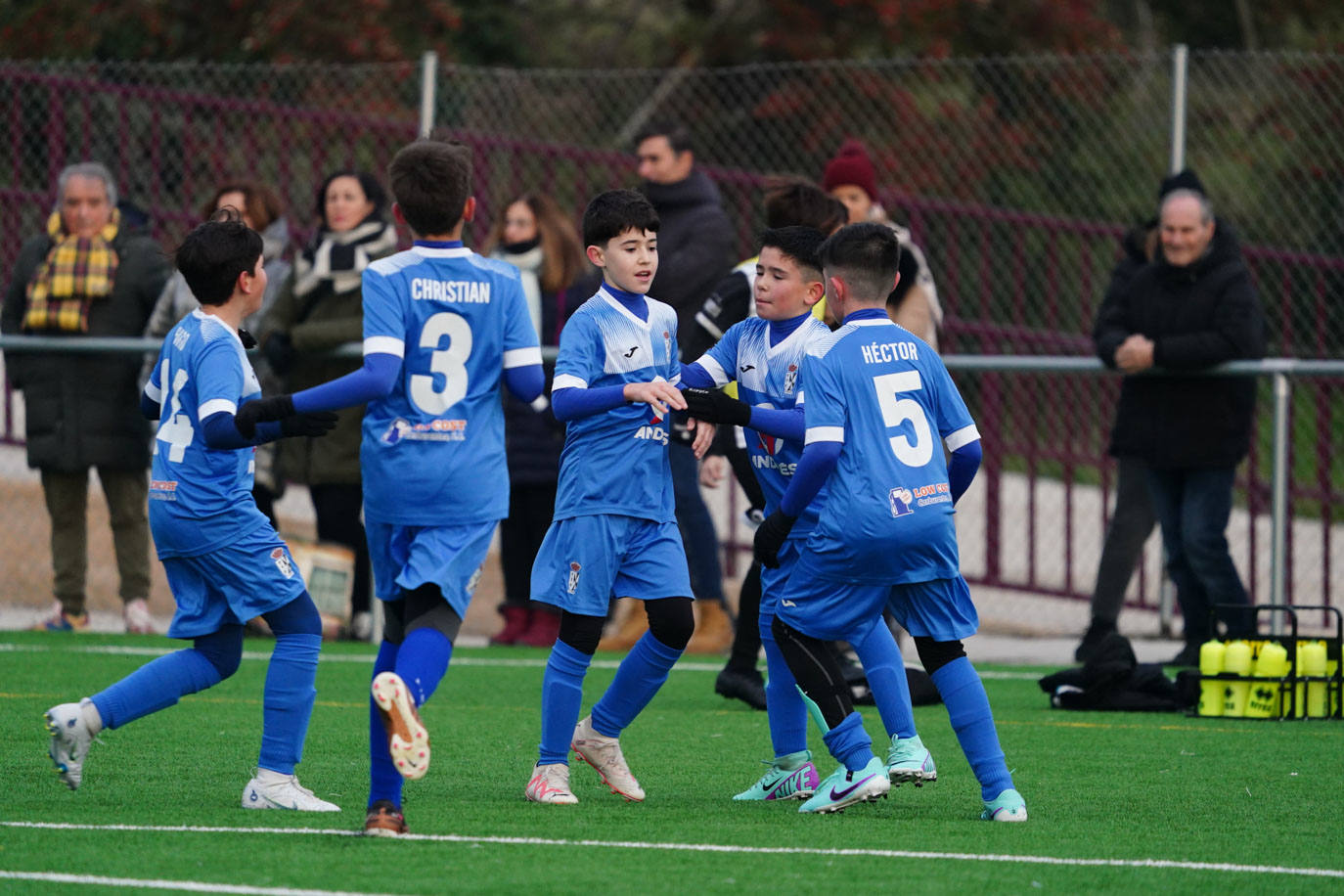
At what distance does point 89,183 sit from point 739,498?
14.7 feet

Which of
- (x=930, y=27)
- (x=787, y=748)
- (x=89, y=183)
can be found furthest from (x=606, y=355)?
(x=930, y=27)

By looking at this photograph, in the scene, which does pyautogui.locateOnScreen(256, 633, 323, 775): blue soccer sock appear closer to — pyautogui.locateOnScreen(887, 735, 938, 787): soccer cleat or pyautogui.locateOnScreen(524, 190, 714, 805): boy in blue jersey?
pyautogui.locateOnScreen(524, 190, 714, 805): boy in blue jersey

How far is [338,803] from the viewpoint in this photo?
538 cm

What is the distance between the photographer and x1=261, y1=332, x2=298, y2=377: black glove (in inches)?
376

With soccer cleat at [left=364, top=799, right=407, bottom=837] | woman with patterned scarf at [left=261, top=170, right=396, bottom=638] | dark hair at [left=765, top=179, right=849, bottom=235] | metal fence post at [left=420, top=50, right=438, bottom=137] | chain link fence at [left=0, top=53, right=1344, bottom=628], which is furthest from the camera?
chain link fence at [left=0, top=53, right=1344, bottom=628]

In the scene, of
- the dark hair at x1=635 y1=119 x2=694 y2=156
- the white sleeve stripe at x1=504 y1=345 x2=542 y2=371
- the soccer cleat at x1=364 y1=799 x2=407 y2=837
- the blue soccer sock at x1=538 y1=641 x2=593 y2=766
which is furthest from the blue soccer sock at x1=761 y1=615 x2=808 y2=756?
→ the dark hair at x1=635 y1=119 x2=694 y2=156

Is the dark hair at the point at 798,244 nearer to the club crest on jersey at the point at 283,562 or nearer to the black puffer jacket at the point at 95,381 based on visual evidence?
the club crest on jersey at the point at 283,562

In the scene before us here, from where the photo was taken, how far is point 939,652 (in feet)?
17.5

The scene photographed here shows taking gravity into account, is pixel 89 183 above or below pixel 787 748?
above

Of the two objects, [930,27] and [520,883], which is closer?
[520,883]

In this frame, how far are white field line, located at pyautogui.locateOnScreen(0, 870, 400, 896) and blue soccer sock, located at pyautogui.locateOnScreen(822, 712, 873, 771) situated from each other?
166cm

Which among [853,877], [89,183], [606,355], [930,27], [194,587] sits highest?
[930,27]

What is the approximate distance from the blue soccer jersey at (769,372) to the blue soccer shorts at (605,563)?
1.34 ft

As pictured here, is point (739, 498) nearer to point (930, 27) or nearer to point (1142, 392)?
point (1142, 392)
